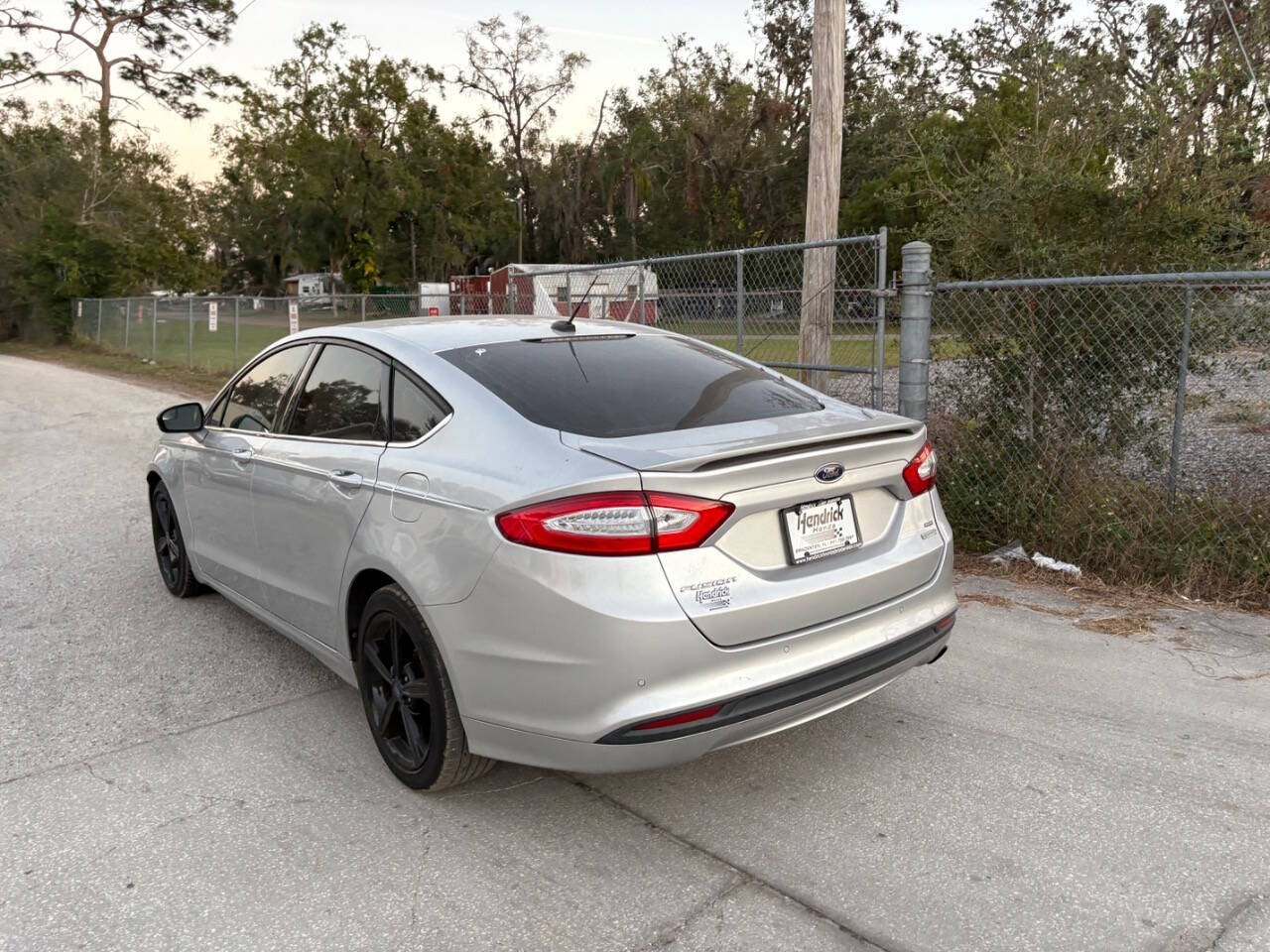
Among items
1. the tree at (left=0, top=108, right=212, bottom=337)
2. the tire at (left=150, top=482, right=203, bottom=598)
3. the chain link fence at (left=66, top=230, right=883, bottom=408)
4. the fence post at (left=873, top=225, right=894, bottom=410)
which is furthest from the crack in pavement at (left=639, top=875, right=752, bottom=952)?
the tree at (left=0, top=108, right=212, bottom=337)

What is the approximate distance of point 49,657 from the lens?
191 inches

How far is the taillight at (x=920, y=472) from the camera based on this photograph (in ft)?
11.4

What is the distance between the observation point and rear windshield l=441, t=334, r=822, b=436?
10.8 feet

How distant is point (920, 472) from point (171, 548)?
4288 millimetres

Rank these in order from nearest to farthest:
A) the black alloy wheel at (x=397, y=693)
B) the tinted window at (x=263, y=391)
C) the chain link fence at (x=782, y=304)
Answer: the black alloy wheel at (x=397, y=693) < the tinted window at (x=263, y=391) < the chain link fence at (x=782, y=304)

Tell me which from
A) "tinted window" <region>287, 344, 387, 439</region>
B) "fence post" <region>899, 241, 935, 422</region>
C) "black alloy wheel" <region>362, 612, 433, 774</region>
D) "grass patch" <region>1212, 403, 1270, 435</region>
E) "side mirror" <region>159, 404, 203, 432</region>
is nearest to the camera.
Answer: "black alloy wheel" <region>362, 612, 433, 774</region>

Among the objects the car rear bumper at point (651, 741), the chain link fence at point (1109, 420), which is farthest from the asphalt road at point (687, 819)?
the chain link fence at point (1109, 420)

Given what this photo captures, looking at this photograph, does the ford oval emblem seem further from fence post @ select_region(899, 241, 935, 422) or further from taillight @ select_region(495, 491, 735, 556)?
fence post @ select_region(899, 241, 935, 422)

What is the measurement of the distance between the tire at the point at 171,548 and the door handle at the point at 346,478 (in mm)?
2130

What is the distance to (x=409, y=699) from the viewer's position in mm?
3416

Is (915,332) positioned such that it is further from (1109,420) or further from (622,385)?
(622,385)

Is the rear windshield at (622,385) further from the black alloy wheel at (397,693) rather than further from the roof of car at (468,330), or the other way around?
the black alloy wheel at (397,693)

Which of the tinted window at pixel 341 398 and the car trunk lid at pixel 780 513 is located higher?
the tinted window at pixel 341 398

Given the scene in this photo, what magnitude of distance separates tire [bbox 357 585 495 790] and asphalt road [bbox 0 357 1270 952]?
0.43ft
